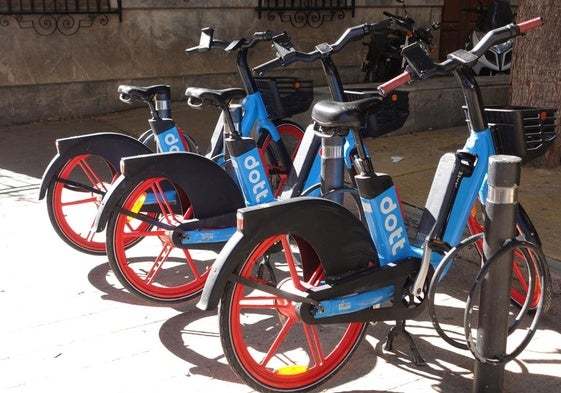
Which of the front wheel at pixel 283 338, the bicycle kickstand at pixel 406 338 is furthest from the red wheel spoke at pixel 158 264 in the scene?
the bicycle kickstand at pixel 406 338

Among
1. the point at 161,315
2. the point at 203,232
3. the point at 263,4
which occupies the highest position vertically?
the point at 263,4

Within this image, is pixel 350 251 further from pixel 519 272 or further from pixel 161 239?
pixel 161 239

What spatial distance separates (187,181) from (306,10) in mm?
7879

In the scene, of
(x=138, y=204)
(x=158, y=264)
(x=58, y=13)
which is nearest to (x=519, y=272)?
(x=158, y=264)

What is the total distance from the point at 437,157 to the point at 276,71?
4.69 meters

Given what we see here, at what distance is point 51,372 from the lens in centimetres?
375

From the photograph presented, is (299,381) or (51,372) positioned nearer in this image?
(299,381)

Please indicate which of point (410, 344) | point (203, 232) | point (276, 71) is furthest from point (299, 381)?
point (276, 71)

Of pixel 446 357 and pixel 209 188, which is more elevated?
pixel 209 188

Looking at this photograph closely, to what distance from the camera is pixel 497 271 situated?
319cm

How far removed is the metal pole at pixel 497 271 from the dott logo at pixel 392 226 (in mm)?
488

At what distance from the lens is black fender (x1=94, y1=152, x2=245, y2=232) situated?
167 inches

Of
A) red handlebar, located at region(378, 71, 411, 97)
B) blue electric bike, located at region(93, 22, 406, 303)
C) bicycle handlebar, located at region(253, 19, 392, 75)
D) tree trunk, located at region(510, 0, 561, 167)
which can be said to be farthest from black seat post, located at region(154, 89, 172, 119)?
tree trunk, located at region(510, 0, 561, 167)

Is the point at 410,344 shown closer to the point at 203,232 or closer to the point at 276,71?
the point at 203,232
